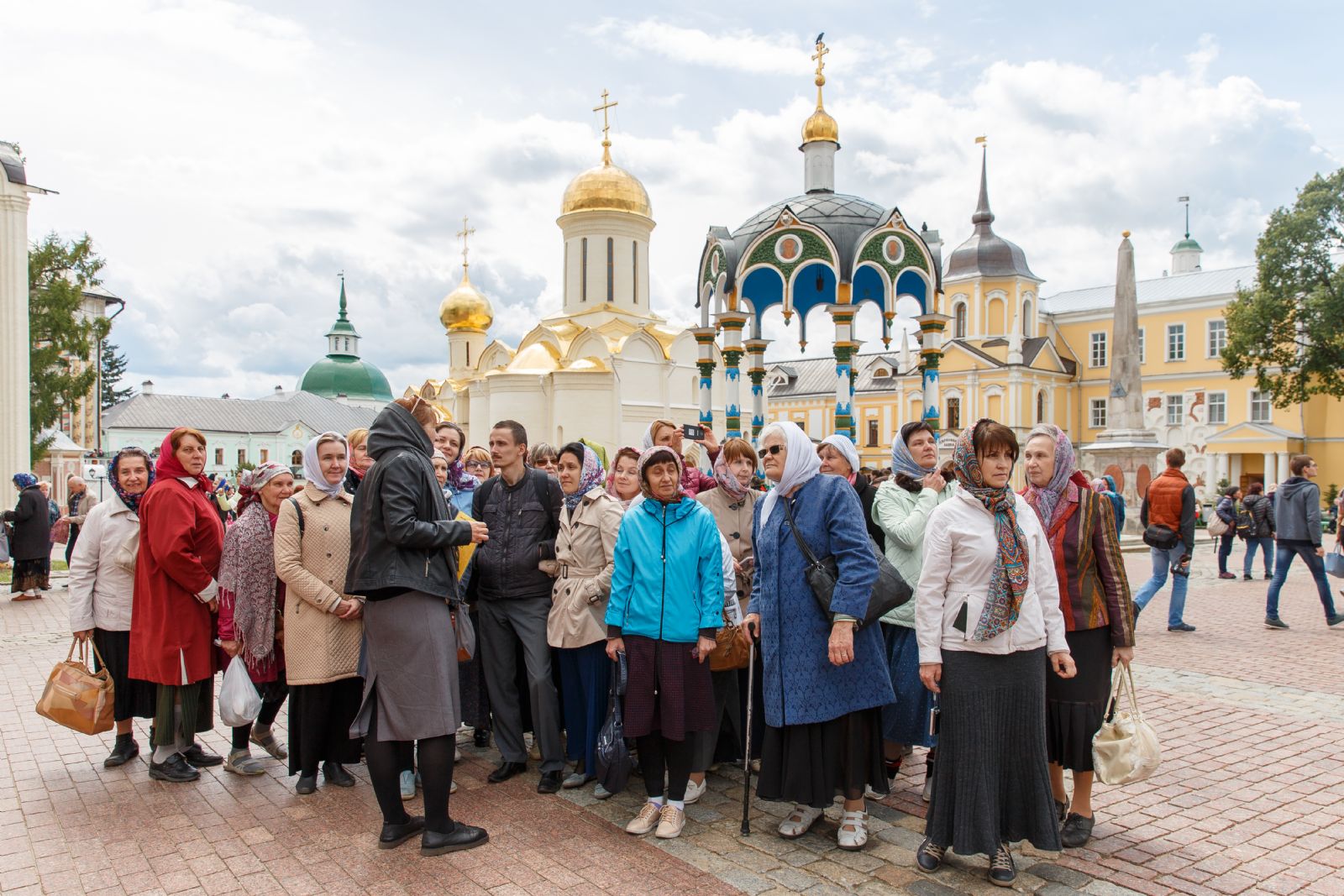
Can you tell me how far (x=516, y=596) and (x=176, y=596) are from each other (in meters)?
1.84

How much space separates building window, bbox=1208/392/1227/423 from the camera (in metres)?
41.3

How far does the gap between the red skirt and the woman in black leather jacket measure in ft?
2.62

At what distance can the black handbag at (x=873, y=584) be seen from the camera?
3.83 m

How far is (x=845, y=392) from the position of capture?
15516 millimetres

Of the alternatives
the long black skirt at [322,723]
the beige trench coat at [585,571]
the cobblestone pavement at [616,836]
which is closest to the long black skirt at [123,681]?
the cobblestone pavement at [616,836]

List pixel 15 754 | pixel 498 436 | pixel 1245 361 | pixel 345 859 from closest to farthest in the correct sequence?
1. pixel 345 859
2. pixel 498 436
3. pixel 15 754
4. pixel 1245 361

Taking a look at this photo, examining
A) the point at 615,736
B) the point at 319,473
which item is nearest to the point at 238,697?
the point at 319,473

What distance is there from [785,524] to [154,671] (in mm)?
3437

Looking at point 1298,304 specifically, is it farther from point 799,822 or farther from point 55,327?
point 55,327

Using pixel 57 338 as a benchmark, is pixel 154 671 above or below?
below

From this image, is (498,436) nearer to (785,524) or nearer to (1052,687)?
(785,524)

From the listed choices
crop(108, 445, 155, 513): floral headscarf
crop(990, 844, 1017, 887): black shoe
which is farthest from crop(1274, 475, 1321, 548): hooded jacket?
crop(108, 445, 155, 513): floral headscarf

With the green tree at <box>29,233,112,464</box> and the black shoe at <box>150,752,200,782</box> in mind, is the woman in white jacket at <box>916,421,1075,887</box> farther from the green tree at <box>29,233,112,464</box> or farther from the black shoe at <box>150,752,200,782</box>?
the green tree at <box>29,233,112,464</box>

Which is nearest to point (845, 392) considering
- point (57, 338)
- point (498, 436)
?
point (498, 436)
